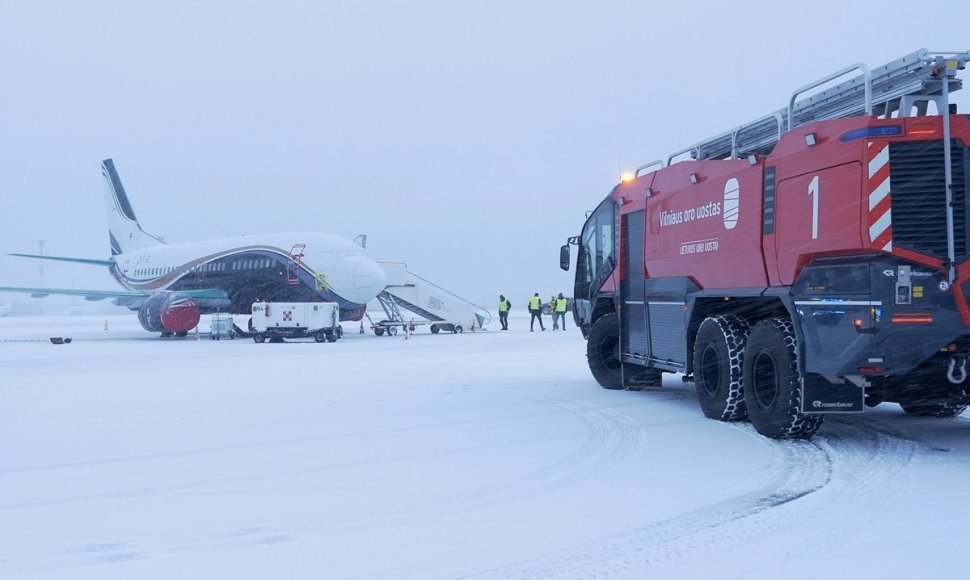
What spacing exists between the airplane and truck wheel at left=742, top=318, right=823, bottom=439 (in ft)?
70.7

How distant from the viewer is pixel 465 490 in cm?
618

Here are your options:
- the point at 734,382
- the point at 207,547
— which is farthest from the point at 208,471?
the point at 734,382

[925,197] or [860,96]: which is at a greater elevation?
[860,96]

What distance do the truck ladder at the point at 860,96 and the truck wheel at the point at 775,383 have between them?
6.11 ft

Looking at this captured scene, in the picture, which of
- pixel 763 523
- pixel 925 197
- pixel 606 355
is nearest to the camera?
pixel 763 523

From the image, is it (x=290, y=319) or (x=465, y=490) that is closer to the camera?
(x=465, y=490)

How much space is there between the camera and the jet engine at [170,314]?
3045 centimetres

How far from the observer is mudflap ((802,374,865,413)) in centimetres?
721

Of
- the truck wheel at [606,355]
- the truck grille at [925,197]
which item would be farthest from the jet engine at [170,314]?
the truck grille at [925,197]

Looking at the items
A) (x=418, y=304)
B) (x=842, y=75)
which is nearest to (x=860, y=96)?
(x=842, y=75)

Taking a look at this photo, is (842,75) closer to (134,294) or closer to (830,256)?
(830,256)

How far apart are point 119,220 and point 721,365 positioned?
127ft

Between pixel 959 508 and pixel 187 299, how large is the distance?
2880 cm

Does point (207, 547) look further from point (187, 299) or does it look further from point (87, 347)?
point (187, 299)
